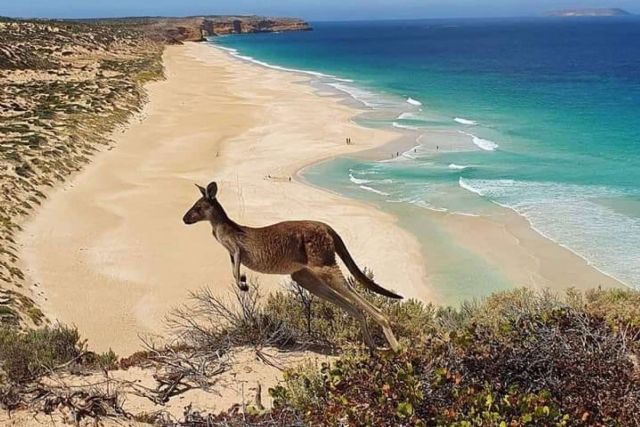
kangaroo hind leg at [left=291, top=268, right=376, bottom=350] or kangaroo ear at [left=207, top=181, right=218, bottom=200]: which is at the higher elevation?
kangaroo ear at [left=207, top=181, right=218, bottom=200]

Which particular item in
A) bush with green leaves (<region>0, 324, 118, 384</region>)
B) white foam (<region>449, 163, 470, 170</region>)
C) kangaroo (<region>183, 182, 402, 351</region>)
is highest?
kangaroo (<region>183, 182, 402, 351</region>)

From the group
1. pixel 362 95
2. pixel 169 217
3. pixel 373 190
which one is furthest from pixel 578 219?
pixel 362 95

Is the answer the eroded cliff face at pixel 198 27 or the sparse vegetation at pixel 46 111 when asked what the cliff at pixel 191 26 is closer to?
the eroded cliff face at pixel 198 27

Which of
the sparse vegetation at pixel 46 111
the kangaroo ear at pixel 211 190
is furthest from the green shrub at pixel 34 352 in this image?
the sparse vegetation at pixel 46 111

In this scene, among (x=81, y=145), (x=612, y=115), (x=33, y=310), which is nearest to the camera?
(x=33, y=310)

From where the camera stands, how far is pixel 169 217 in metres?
17.2

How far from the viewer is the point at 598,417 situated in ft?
15.0

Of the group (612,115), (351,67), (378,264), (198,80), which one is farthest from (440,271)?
(351,67)

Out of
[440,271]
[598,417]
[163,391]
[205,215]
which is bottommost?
[440,271]

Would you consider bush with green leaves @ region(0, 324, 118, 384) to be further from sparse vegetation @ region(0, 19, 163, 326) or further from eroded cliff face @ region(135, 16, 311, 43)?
eroded cliff face @ region(135, 16, 311, 43)

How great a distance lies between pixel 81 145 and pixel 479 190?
45.6ft

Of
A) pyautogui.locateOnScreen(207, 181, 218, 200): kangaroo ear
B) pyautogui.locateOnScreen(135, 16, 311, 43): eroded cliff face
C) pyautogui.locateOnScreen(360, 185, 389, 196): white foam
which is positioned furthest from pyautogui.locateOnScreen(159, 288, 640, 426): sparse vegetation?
pyautogui.locateOnScreen(135, 16, 311, 43): eroded cliff face

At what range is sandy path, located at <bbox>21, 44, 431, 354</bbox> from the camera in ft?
39.7

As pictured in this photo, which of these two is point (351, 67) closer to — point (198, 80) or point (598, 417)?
point (198, 80)
